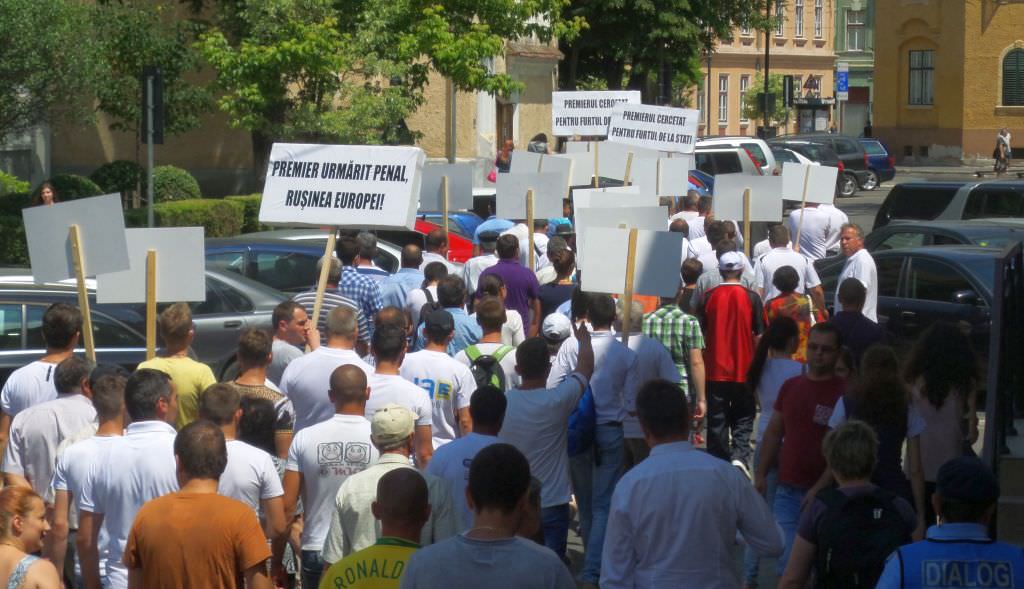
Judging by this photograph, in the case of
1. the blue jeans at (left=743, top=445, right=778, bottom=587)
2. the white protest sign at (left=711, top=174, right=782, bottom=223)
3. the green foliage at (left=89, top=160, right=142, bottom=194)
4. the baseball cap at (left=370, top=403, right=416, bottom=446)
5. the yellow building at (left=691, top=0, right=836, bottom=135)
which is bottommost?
the blue jeans at (left=743, top=445, right=778, bottom=587)

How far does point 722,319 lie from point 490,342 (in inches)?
96.8

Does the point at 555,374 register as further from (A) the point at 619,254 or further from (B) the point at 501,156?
(B) the point at 501,156

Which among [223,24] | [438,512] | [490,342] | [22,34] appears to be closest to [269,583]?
[438,512]

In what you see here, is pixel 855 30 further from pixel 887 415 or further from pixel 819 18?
pixel 887 415

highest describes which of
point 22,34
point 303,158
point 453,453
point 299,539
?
point 22,34

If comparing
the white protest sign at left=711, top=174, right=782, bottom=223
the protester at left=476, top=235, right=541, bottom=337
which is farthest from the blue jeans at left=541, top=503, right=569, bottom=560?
the white protest sign at left=711, top=174, right=782, bottom=223

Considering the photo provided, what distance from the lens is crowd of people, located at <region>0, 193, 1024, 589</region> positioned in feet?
15.0

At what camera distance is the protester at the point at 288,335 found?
317 inches

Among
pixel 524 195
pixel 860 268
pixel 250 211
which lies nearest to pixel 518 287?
pixel 524 195

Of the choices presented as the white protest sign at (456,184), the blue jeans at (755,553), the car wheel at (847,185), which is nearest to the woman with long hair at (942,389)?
the blue jeans at (755,553)

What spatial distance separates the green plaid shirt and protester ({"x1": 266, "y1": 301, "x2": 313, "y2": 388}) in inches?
92.0

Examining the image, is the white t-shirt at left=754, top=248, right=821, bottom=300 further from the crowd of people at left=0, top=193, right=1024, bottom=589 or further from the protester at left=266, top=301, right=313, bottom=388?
the protester at left=266, top=301, right=313, bottom=388

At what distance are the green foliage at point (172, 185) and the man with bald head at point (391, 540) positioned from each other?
22.9m

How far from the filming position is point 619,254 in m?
8.77
